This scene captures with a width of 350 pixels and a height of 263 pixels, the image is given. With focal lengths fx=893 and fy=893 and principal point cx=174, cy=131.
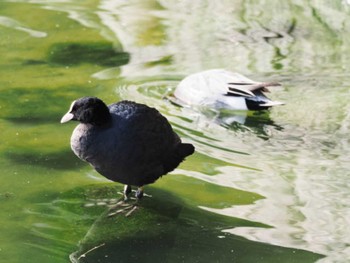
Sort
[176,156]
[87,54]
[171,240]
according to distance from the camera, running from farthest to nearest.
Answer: [87,54], [176,156], [171,240]

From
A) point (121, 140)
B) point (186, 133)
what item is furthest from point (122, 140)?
point (186, 133)

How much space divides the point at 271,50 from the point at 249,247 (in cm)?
271

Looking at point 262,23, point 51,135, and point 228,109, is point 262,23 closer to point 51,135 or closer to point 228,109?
point 228,109

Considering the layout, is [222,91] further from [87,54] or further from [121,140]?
[121,140]

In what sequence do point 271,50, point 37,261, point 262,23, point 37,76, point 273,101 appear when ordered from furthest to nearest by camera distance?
point 262,23 → point 271,50 → point 37,76 → point 273,101 → point 37,261

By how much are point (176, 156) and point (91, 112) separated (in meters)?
0.49

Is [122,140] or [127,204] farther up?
[122,140]

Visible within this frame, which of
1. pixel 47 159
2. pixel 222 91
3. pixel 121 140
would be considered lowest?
pixel 47 159

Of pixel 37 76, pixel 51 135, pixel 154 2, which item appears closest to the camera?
pixel 51 135

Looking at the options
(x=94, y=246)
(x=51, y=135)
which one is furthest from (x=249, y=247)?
(x=51, y=135)

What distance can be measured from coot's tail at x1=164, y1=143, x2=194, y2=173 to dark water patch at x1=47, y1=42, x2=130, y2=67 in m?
1.91

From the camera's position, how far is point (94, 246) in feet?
12.0

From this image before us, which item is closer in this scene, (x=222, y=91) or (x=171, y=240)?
(x=171, y=240)

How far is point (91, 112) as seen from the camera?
12.3ft
